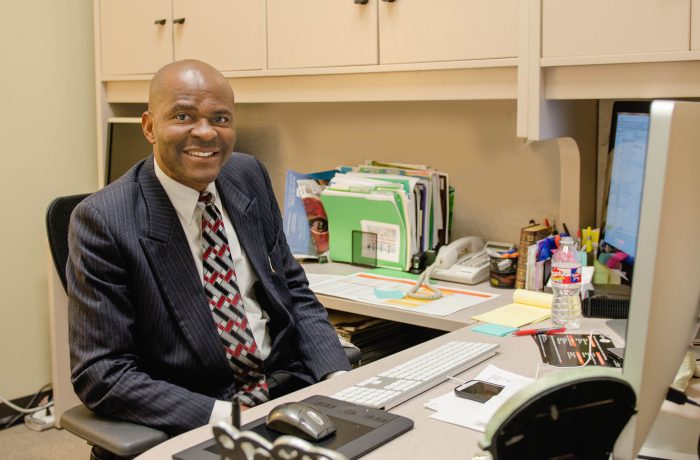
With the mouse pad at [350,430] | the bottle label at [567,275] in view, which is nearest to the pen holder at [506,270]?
the bottle label at [567,275]

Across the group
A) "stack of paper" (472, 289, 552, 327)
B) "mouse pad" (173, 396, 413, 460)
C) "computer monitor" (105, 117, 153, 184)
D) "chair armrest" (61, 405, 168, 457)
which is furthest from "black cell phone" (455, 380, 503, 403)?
"computer monitor" (105, 117, 153, 184)

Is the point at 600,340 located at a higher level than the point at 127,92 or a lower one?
lower

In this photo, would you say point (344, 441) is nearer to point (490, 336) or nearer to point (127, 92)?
point (490, 336)

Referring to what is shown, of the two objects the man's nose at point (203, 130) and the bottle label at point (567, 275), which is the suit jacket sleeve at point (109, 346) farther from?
the bottle label at point (567, 275)

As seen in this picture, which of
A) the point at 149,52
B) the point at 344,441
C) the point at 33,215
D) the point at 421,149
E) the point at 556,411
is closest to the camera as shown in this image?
the point at 556,411

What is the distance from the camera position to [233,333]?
1.86 m

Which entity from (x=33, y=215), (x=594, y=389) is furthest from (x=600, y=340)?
(x=33, y=215)

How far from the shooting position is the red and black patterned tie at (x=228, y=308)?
1852 millimetres

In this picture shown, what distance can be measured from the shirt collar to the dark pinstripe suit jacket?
2cm

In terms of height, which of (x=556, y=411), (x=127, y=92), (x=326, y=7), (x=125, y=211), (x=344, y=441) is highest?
(x=326, y=7)

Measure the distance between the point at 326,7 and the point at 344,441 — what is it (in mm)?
1665

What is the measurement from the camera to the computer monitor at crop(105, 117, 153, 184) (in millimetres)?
3326

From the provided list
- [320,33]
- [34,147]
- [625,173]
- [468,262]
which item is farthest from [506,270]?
[34,147]

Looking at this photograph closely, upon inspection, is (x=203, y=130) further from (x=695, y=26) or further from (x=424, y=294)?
(x=695, y=26)
